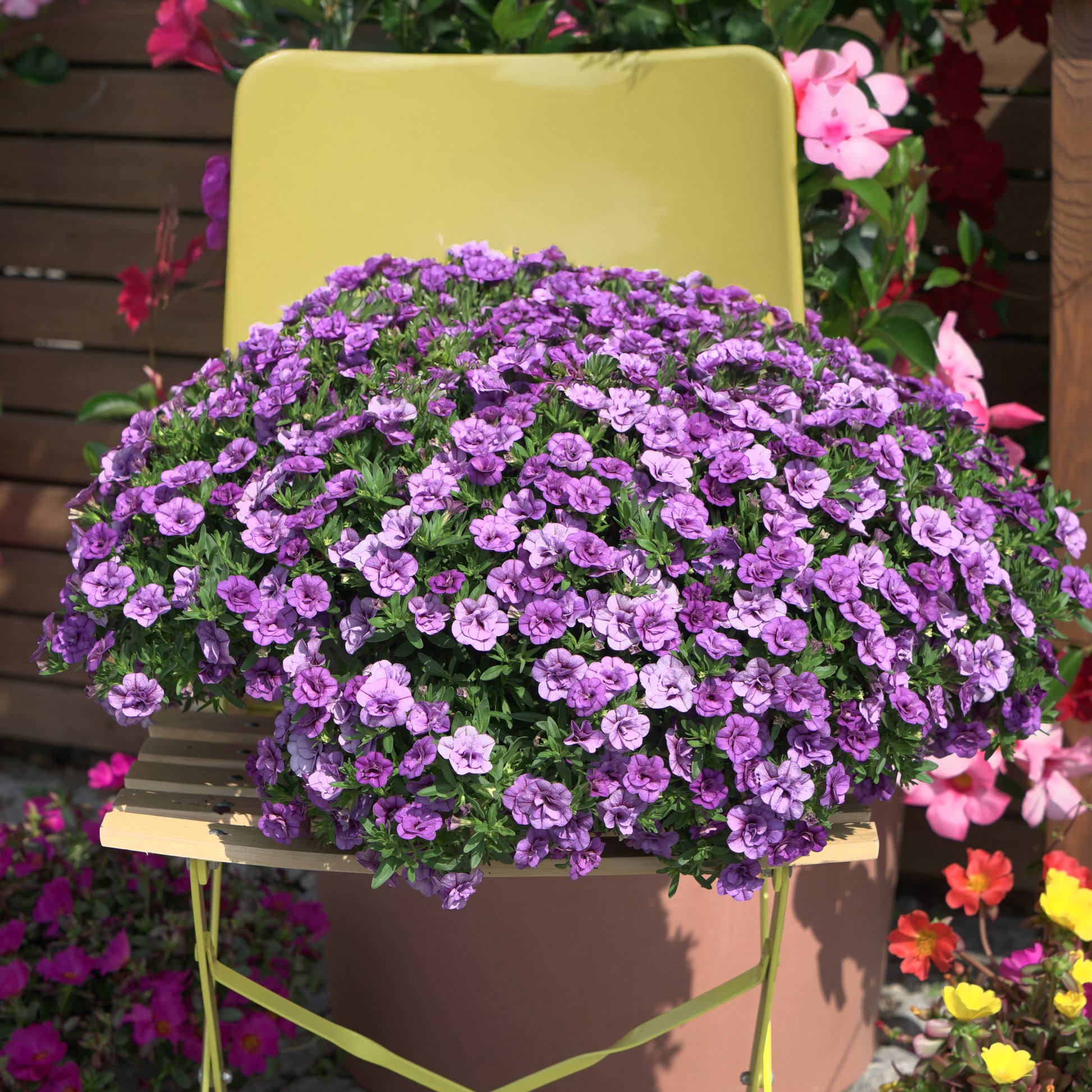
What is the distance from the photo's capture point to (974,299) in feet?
6.27

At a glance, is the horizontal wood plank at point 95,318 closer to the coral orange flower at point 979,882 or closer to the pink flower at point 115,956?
the pink flower at point 115,956

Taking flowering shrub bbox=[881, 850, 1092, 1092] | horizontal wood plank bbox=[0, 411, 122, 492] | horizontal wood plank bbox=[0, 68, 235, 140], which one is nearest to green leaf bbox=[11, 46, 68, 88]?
horizontal wood plank bbox=[0, 68, 235, 140]

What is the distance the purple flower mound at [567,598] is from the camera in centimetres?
84

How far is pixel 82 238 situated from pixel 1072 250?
1955 mm

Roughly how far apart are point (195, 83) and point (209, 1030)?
6.18 feet

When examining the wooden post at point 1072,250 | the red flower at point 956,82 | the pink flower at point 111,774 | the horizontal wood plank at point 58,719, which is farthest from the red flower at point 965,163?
the horizontal wood plank at point 58,719

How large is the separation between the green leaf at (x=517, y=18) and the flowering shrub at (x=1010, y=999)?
1.32m

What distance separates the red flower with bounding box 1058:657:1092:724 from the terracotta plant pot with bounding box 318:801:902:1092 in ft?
0.98

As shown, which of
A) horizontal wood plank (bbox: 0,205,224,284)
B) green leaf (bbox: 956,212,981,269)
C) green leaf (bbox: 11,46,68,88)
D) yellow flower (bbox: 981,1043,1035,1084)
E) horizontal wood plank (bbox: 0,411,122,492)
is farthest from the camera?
horizontal wood plank (bbox: 0,411,122,492)

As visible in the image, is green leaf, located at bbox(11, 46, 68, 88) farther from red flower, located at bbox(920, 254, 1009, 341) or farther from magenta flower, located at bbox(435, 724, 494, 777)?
magenta flower, located at bbox(435, 724, 494, 777)

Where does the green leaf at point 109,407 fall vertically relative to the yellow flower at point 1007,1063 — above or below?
above

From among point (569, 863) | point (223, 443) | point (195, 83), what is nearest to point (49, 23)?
point (195, 83)

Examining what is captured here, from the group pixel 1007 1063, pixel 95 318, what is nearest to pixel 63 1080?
pixel 1007 1063

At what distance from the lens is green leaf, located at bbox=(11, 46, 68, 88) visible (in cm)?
230
